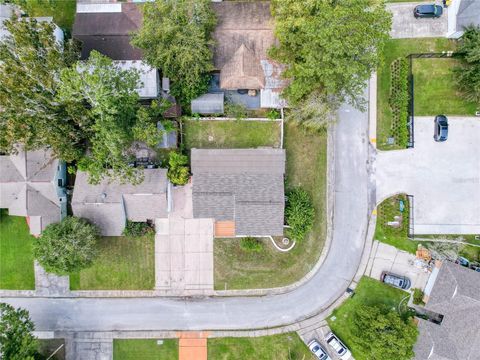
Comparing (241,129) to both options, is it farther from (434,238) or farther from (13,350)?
(13,350)

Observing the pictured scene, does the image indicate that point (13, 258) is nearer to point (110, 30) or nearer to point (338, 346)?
point (110, 30)

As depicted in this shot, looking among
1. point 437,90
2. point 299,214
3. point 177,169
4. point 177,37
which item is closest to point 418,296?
point 299,214

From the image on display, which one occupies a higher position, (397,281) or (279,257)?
(279,257)

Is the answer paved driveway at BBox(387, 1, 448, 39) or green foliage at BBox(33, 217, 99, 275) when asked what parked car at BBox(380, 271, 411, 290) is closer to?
paved driveway at BBox(387, 1, 448, 39)

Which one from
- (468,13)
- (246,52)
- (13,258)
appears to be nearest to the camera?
(246,52)

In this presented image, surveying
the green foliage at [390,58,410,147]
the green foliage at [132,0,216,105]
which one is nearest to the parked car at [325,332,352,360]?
the green foliage at [390,58,410,147]

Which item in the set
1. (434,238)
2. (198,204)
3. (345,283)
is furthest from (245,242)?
(434,238)

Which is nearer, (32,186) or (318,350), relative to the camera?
(32,186)
